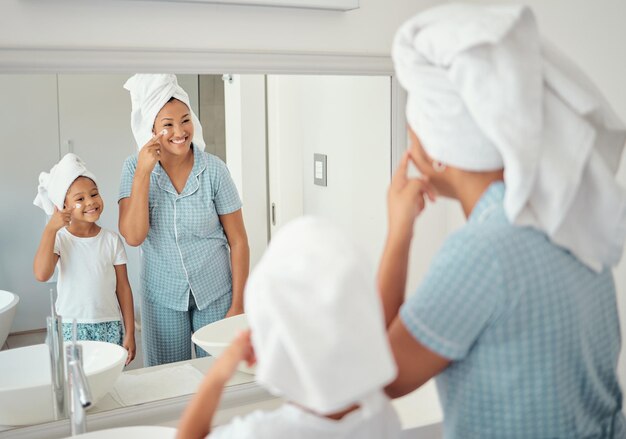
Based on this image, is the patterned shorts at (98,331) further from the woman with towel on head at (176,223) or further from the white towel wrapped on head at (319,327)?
the white towel wrapped on head at (319,327)

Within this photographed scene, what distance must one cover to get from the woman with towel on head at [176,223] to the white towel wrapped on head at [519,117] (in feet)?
2.41

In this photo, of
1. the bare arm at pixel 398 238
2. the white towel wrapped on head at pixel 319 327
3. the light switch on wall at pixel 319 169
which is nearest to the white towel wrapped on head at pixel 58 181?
the light switch on wall at pixel 319 169

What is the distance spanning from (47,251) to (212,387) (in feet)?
2.42

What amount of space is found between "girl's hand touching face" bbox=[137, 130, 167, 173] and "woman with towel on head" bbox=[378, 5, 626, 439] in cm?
75

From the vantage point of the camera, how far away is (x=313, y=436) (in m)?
0.92

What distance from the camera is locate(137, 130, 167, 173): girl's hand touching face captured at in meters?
1.62

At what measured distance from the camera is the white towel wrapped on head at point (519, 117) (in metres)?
0.93

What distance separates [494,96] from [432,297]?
0.88 feet

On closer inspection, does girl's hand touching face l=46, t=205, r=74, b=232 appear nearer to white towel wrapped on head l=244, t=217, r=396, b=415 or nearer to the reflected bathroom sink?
the reflected bathroom sink

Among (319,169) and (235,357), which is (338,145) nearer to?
(319,169)

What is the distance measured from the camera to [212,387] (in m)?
0.96

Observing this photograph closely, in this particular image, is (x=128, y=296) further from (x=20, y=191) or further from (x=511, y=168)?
(x=511, y=168)

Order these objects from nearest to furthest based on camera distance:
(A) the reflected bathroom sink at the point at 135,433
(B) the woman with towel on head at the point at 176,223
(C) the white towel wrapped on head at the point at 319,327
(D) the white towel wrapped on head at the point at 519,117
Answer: (C) the white towel wrapped on head at the point at 319,327 < (D) the white towel wrapped on head at the point at 519,117 < (A) the reflected bathroom sink at the point at 135,433 < (B) the woman with towel on head at the point at 176,223

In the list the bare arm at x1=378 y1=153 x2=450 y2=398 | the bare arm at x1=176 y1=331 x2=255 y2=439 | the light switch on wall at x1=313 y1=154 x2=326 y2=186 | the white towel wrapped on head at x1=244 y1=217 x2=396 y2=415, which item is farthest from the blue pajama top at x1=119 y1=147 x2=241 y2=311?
the white towel wrapped on head at x1=244 y1=217 x2=396 y2=415
